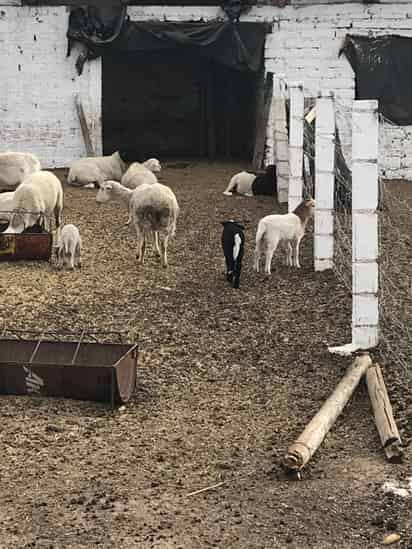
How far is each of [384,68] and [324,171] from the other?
931 cm

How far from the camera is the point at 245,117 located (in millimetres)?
22438

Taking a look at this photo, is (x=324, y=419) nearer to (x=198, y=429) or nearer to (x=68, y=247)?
(x=198, y=429)

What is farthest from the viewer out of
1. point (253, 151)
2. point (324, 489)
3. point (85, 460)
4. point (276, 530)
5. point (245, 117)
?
point (245, 117)

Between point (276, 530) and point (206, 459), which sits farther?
point (206, 459)

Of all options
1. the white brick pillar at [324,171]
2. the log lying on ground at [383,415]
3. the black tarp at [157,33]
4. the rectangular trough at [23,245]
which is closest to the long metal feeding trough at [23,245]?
the rectangular trough at [23,245]

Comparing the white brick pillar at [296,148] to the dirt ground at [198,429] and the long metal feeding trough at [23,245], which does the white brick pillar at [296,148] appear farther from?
the long metal feeding trough at [23,245]

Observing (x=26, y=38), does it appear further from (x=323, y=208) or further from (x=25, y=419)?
(x=25, y=419)

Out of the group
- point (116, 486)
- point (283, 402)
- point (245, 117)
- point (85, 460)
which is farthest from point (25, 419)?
point (245, 117)

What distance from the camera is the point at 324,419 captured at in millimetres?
6492

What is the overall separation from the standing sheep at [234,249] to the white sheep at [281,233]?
385 mm

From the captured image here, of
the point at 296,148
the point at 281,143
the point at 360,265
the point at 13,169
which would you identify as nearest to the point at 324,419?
the point at 360,265

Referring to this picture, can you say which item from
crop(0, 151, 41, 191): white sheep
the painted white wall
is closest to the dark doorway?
the painted white wall

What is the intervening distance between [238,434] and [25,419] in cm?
131

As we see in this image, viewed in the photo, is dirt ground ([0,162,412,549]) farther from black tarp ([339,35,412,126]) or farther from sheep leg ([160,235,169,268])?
black tarp ([339,35,412,126])
